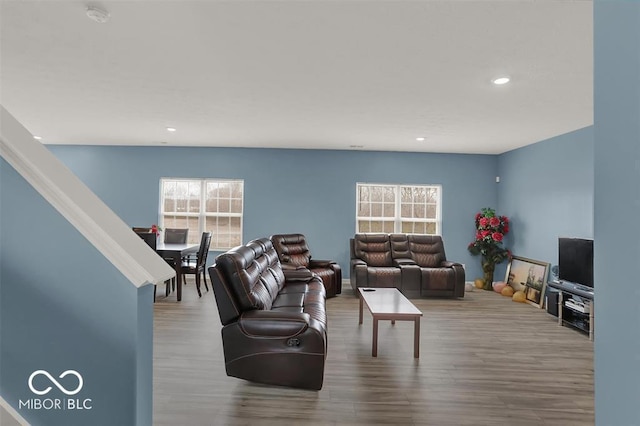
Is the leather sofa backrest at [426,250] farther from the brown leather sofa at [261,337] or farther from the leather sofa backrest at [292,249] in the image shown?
the brown leather sofa at [261,337]

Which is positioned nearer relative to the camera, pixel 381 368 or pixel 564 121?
pixel 381 368

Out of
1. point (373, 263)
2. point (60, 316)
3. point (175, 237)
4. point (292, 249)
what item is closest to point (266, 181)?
point (292, 249)

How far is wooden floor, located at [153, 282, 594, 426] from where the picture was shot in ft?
7.82

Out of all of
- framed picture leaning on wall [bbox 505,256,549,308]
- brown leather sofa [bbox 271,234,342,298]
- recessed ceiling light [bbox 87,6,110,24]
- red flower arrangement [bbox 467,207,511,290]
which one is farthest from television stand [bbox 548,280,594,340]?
recessed ceiling light [bbox 87,6,110,24]

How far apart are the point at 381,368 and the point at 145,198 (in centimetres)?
589

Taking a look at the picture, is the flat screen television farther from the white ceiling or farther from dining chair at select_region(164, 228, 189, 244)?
dining chair at select_region(164, 228, 189, 244)

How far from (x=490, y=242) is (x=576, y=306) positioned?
96.9 inches

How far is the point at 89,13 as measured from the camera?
90.4 inches

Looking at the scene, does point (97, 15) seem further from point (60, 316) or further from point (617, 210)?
point (617, 210)

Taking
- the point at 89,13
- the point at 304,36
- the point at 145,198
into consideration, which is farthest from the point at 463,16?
the point at 145,198

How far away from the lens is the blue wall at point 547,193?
492cm

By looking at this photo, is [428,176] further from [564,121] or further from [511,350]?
[511,350]

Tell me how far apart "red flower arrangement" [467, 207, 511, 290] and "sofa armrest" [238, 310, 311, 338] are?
5.10 metres

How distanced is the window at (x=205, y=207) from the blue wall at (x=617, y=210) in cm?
663
